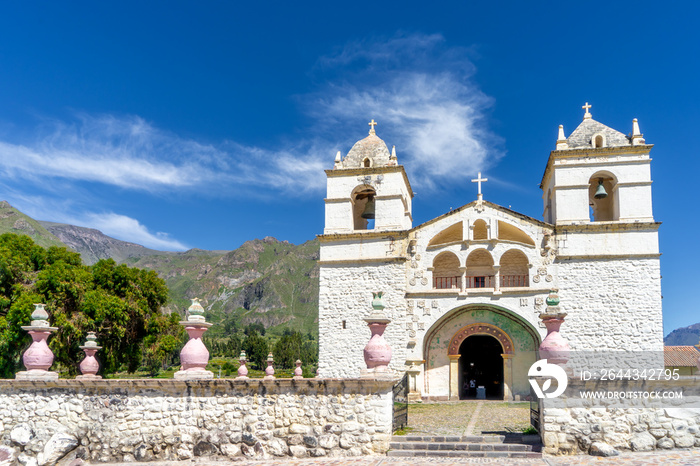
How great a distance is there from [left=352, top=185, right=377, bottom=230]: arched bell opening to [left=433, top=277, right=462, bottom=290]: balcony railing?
3.79 meters

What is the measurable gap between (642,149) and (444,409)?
38.2 feet

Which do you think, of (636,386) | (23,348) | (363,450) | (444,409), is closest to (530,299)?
(444,409)

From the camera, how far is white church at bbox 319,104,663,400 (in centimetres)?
1988

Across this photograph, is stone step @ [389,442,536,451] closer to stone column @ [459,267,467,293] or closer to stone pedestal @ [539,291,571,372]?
stone pedestal @ [539,291,571,372]

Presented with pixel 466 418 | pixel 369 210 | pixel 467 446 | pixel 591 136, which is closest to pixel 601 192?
pixel 591 136

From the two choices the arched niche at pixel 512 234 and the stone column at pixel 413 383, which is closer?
the stone column at pixel 413 383

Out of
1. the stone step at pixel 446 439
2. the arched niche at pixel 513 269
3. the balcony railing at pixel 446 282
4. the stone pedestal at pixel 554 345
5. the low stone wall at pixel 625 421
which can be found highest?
the arched niche at pixel 513 269

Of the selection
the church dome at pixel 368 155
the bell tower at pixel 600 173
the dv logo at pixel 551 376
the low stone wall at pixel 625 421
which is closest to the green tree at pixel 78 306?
the church dome at pixel 368 155

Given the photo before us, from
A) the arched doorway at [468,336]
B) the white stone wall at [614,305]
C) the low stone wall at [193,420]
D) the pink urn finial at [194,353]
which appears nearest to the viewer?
the low stone wall at [193,420]

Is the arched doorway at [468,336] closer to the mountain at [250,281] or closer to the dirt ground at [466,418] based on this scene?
the dirt ground at [466,418]

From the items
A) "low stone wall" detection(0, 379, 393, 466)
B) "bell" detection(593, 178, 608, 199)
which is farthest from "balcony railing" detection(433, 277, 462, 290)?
"low stone wall" detection(0, 379, 393, 466)

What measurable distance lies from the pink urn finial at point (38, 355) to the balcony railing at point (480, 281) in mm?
14594

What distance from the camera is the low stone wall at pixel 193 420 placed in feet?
34.1

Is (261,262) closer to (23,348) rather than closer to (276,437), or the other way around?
(23,348)
